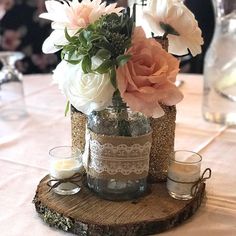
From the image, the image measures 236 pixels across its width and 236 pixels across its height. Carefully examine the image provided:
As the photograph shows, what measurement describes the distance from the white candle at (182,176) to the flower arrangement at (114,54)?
4.6 inches

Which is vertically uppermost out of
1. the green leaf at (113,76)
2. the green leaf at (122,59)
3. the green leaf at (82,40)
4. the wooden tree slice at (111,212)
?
the green leaf at (82,40)

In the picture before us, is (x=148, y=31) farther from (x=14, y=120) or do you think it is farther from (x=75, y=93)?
(x=14, y=120)

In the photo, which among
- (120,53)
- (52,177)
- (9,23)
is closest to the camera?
(120,53)

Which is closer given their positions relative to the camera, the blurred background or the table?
the table

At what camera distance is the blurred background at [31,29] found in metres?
2.18

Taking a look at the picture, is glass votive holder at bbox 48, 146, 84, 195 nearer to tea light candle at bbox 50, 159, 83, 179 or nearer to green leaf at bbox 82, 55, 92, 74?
tea light candle at bbox 50, 159, 83, 179

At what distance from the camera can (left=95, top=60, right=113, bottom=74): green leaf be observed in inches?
24.8

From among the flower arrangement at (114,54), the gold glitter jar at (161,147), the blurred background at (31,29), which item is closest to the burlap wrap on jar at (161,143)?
the gold glitter jar at (161,147)

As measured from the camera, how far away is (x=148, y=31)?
2.41 ft

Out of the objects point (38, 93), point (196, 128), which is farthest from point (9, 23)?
point (196, 128)

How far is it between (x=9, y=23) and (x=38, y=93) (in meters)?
0.88

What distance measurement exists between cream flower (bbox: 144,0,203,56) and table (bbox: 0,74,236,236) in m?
0.25

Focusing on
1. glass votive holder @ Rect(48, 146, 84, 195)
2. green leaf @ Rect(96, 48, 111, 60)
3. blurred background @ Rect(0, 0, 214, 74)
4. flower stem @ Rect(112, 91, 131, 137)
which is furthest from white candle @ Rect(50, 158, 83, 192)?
blurred background @ Rect(0, 0, 214, 74)

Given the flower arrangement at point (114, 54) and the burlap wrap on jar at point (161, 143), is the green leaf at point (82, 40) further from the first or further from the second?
the burlap wrap on jar at point (161, 143)
